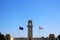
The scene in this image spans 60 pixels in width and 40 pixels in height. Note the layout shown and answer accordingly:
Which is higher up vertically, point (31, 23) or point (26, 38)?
point (31, 23)

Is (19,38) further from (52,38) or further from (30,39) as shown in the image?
(52,38)

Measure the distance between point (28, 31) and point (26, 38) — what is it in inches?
94.1

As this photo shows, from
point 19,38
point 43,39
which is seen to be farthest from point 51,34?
point 19,38

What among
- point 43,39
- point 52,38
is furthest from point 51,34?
point 43,39

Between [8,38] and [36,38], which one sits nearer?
[8,38]

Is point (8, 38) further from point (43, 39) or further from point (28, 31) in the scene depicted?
point (43, 39)

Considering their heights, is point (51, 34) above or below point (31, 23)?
Answer: below

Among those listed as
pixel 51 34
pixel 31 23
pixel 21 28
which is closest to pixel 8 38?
pixel 21 28

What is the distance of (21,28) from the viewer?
1694 inches

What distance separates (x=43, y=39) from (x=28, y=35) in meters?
4.22

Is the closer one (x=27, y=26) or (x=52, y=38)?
(x=52, y=38)

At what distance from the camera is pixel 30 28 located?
4444 centimetres

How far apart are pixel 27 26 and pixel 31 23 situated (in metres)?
1.25

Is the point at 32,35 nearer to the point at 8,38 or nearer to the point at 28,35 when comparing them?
the point at 28,35
